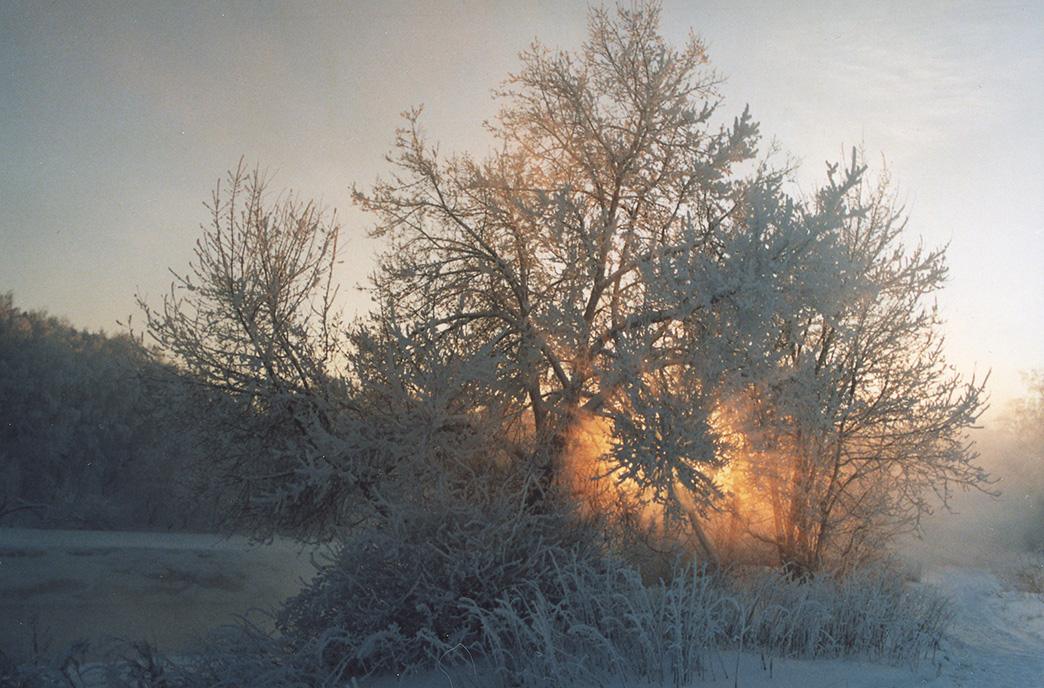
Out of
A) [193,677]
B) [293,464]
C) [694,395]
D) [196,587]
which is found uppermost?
[694,395]

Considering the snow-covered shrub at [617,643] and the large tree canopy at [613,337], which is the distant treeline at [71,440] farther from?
the snow-covered shrub at [617,643]

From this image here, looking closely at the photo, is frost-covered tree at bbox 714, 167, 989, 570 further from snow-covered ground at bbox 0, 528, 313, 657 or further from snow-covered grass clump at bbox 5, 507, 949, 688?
snow-covered ground at bbox 0, 528, 313, 657

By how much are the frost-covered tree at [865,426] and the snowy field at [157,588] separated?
1800 millimetres

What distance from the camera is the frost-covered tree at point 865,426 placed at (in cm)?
965

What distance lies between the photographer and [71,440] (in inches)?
858

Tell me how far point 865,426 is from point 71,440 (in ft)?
79.9

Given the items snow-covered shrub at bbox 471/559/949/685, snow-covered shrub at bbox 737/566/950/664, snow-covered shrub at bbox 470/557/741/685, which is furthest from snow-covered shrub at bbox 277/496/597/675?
snow-covered shrub at bbox 737/566/950/664

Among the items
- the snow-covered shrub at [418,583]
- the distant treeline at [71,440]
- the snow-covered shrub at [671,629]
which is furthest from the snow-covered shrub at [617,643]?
the distant treeline at [71,440]

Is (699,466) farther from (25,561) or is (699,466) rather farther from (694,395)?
(25,561)

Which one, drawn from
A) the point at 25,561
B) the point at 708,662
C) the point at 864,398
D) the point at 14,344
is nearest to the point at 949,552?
the point at 864,398

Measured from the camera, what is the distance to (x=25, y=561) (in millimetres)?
17719

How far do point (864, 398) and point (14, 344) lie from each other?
24557 mm

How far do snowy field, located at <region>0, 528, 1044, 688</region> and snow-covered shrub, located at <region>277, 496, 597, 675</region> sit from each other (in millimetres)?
4150

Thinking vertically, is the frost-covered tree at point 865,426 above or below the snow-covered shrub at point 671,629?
above
